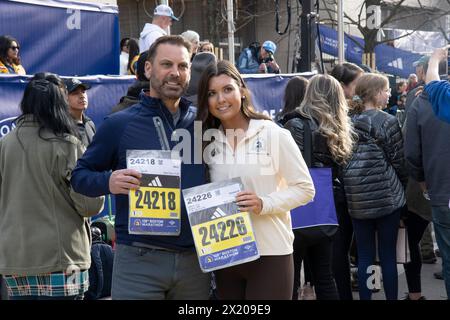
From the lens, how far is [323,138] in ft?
16.9

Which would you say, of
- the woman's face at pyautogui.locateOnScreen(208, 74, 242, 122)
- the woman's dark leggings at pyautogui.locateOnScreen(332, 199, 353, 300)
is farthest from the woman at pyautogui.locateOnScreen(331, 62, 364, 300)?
the woman's face at pyautogui.locateOnScreen(208, 74, 242, 122)

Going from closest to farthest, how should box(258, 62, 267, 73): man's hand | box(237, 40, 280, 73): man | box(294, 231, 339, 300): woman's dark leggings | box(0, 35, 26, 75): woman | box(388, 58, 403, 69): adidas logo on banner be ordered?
box(294, 231, 339, 300): woman's dark leggings, box(0, 35, 26, 75): woman, box(258, 62, 267, 73): man's hand, box(237, 40, 280, 73): man, box(388, 58, 403, 69): adidas logo on banner

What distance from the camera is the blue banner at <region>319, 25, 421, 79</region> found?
18.5m

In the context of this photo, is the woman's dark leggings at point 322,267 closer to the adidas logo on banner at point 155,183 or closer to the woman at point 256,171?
the woman at point 256,171

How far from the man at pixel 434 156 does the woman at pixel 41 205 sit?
2.53m

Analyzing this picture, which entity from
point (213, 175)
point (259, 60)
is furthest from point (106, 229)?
point (259, 60)

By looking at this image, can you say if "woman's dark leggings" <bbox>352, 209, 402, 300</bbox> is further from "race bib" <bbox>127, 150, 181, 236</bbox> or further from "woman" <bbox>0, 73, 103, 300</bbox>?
"race bib" <bbox>127, 150, 181, 236</bbox>

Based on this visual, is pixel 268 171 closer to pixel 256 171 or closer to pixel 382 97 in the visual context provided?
pixel 256 171

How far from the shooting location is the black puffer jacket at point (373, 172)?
17.9 feet

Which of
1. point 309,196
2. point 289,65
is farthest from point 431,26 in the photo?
point 309,196

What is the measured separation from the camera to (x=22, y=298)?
4.02 metres

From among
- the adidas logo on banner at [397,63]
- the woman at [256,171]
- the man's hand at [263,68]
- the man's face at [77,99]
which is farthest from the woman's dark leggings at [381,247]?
the adidas logo on banner at [397,63]

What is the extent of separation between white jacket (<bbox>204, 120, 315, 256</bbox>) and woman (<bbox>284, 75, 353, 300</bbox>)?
146cm

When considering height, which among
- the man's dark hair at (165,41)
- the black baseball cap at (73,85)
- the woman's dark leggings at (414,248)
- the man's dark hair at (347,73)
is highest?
the man's dark hair at (165,41)
